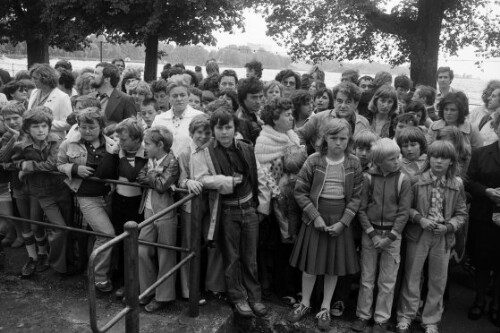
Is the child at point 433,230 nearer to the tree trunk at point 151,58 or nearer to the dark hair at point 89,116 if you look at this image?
the dark hair at point 89,116

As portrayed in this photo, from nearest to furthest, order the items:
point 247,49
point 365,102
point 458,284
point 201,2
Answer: point 458,284 < point 365,102 < point 201,2 < point 247,49

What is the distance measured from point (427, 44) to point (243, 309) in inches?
483

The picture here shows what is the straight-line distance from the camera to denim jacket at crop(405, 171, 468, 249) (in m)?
4.05

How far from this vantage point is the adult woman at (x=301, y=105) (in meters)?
5.22

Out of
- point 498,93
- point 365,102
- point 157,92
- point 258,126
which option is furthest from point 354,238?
point 157,92

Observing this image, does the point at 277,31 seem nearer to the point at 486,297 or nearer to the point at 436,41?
the point at 436,41

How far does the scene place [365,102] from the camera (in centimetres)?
599

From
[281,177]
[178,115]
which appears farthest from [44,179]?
[281,177]

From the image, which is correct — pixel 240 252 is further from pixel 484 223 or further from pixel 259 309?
pixel 484 223

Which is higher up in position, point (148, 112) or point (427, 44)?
point (427, 44)

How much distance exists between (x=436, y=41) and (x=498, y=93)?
9362mm

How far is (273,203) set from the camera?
438cm

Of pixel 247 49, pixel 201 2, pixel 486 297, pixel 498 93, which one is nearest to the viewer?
pixel 486 297

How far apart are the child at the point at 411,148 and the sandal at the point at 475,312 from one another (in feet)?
4.72
